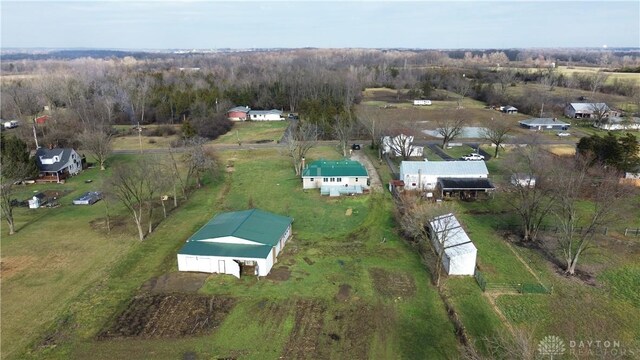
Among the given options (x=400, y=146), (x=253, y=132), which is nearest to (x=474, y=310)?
(x=400, y=146)

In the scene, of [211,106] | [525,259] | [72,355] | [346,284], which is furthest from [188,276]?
[211,106]


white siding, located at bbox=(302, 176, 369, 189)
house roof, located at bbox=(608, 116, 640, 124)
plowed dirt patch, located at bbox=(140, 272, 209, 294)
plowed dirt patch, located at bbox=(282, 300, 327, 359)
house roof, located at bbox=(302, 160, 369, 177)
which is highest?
house roof, located at bbox=(608, 116, 640, 124)

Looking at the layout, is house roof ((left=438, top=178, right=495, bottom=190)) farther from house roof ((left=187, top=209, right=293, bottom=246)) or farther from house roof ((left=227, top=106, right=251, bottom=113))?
house roof ((left=227, top=106, right=251, bottom=113))

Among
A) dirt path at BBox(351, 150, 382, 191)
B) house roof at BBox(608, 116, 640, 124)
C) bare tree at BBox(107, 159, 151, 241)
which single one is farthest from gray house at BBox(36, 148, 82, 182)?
house roof at BBox(608, 116, 640, 124)

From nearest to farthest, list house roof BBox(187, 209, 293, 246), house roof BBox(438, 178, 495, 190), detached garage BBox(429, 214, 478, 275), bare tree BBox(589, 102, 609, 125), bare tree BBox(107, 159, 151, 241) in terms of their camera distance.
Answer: detached garage BBox(429, 214, 478, 275)
house roof BBox(187, 209, 293, 246)
bare tree BBox(107, 159, 151, 241)
house roof BBox(438, 178, 495, 190)
bare tree BBox(589, 102, 609, 125)

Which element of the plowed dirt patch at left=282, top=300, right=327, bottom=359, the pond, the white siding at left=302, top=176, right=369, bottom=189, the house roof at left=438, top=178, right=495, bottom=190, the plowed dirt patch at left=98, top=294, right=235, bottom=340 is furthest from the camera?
the pond

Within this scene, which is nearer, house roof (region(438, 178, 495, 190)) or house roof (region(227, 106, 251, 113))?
house roof (region(438, 178, 495, 190))

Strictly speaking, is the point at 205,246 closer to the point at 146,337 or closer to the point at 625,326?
the point at 146,337
